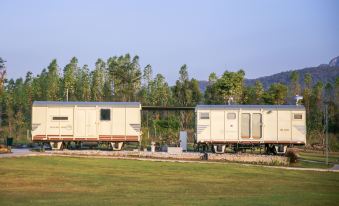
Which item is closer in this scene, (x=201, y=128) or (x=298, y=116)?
(x=201, y=128)

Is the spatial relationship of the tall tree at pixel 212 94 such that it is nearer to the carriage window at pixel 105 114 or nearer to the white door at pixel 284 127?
the white door at pixel 284 127

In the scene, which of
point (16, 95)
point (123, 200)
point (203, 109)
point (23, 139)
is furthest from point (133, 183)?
point (16, 95)

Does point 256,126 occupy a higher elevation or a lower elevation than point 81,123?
lower

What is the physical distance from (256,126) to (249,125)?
51 cm

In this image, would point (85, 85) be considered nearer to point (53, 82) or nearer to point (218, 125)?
point (53, 82)

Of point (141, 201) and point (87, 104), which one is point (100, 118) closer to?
point (87, 104)

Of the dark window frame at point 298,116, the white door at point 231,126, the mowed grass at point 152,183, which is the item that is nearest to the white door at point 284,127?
the dark window frame at point 298,116

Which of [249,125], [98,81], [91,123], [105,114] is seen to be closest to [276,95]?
[98,81]

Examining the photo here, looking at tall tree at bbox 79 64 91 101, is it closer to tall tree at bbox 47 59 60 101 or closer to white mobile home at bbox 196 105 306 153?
tall tree at bbox 47 59 60 101

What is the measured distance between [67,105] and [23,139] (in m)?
20.0

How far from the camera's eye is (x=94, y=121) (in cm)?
3731

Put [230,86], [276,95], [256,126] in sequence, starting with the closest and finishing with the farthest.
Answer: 1. [256,126]
2. [230,86]
3. [276,95]

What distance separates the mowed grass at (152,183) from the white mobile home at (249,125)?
7867 millimetres

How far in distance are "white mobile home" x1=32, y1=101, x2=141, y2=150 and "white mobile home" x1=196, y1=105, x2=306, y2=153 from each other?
15.7ft
